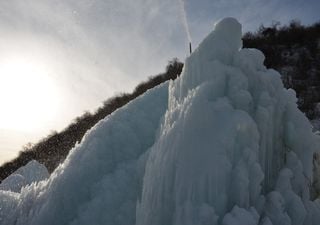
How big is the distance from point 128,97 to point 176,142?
2862 cm

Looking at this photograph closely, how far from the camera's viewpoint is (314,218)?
5629 mm

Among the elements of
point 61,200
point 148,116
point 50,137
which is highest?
point 50,137

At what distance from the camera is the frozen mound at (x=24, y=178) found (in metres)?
14.8

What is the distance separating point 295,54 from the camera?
3070cm

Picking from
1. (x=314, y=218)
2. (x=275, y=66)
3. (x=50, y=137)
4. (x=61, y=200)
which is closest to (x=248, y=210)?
(x=314, y=218)

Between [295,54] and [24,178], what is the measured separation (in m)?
21.7

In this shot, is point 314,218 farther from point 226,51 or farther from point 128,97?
point 128,97

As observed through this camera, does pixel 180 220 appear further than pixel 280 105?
No

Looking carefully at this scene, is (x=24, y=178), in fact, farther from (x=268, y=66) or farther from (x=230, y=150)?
(x=268, y=66)

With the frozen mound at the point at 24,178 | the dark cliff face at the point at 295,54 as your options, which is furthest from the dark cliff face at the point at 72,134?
the frozen mound at the point at 24,178

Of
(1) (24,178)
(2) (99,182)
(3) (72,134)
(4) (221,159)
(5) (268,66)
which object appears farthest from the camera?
(3) (72,134)

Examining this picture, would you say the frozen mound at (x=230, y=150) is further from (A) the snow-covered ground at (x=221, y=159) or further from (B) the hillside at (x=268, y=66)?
(B) the hillside at (x=268, y=66)

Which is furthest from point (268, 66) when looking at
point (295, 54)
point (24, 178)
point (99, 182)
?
point (99, 182)

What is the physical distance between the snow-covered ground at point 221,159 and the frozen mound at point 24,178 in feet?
26.0
